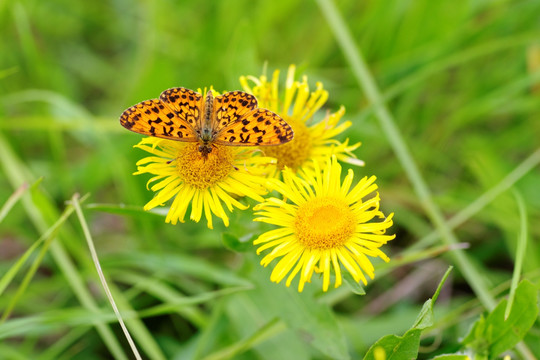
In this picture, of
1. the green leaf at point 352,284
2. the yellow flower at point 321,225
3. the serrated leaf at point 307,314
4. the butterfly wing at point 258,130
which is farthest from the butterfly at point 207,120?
the serrated leaf at point 307,314

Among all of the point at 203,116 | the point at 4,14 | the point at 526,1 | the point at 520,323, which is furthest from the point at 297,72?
the point at 4,14

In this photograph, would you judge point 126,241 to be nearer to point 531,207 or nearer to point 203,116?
point 203,116

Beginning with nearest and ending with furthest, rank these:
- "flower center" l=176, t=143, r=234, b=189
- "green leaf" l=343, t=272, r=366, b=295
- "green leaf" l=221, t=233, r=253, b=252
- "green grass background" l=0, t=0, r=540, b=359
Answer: "green leaf" l=343, t=272, r=366, b=295 → "green leaf" l=221, t=233, r=253, b=252 → "flower center" l=176, t=143, r=234, b=189 → "green grass background" l=0, t=0, r=540, b=359

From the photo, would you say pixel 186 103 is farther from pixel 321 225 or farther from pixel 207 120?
pixel 321 225

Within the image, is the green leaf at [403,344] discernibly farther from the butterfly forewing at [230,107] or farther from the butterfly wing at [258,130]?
the butterfly forewing at [230,107]

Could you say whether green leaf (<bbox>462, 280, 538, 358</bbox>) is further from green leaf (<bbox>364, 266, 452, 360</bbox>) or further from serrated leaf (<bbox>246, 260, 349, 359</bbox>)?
serrated leaf (<bbox>246, 260, 349, 359</bbox>)

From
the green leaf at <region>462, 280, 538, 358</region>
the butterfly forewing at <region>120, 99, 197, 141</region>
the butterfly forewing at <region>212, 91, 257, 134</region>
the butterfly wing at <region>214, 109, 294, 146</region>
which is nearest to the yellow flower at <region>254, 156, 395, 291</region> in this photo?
the butterfly wing at <region>214, 109, 294, 146</region>
